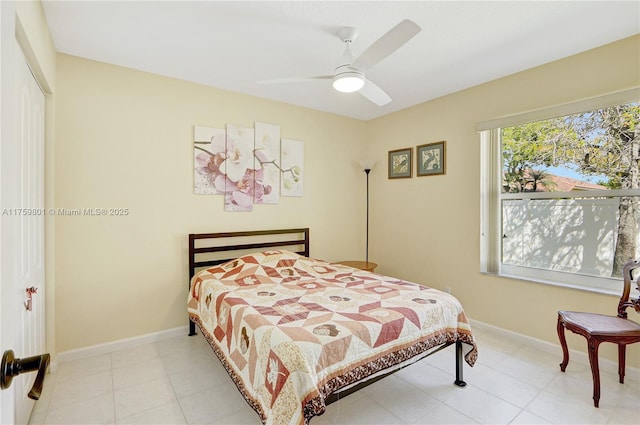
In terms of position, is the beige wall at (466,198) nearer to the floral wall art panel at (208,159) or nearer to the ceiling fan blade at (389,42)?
the ceiling fan blade at (389,42)

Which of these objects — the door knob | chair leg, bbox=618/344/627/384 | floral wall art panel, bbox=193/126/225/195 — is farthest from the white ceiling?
chair leg, bbox=618/344/627/384

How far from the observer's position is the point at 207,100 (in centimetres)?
319

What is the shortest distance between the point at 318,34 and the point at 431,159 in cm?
208

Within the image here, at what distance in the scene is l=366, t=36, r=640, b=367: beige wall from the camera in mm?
2482

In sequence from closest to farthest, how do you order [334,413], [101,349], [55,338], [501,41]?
[334,413] → [501,41] → [55,338] → [101,349]

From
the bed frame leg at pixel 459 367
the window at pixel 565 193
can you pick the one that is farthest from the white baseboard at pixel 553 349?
the bed frame leg at pixel 459 367

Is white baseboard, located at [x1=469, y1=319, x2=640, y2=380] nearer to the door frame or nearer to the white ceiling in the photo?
the white ceiling

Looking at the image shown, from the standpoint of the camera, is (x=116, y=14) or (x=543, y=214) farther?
(x=543, y=214)

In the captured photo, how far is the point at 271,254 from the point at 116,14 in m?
2.31

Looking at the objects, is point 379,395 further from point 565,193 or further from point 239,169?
point 239,169

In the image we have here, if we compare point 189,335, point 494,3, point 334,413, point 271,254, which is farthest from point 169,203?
point 494,3

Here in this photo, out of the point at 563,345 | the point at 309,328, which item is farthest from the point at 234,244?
the point at 563,345

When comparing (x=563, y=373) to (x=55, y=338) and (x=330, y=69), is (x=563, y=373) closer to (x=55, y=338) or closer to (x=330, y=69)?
(x=330, y=69)

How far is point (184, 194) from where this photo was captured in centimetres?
307
